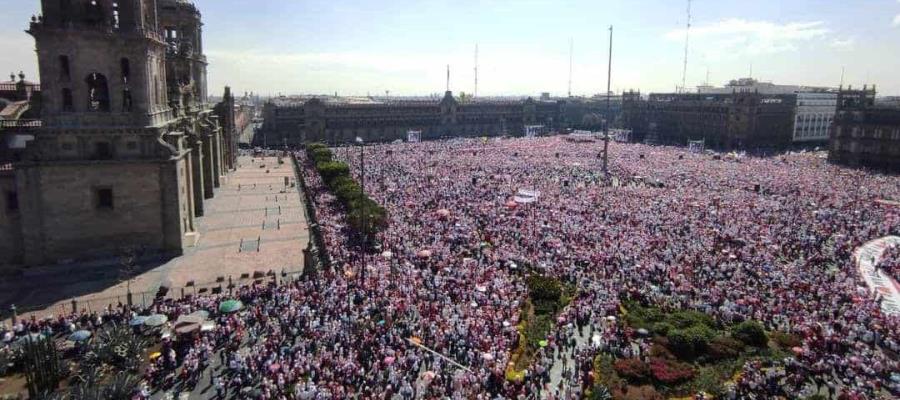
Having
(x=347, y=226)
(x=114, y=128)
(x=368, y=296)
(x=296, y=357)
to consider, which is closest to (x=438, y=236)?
(x=347, y=226)

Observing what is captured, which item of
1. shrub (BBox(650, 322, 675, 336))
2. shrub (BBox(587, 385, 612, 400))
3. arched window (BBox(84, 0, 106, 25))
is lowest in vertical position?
A: shrub (BBox(587, 385, 612, 400))

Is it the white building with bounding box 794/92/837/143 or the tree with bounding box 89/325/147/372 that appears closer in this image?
the tree with bounding box 89/325/147/372

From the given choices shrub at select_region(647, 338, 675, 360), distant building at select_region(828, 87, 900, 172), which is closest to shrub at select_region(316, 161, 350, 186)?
shrub at select_region(647, 338, 675, 360)

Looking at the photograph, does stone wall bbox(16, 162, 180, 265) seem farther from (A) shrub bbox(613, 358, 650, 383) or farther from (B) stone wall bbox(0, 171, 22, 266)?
(A) shrub bbox(613, 358, 650, 383)

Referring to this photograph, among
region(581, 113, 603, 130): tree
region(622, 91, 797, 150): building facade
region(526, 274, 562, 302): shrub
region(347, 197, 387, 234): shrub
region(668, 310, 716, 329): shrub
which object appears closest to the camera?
region(668, 310, 716, 329): shrub

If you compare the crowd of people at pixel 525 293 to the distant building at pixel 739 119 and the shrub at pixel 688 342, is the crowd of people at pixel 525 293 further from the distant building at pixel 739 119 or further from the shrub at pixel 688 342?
the distant building at pixel 739 119

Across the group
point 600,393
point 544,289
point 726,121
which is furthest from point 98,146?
point 726,121
